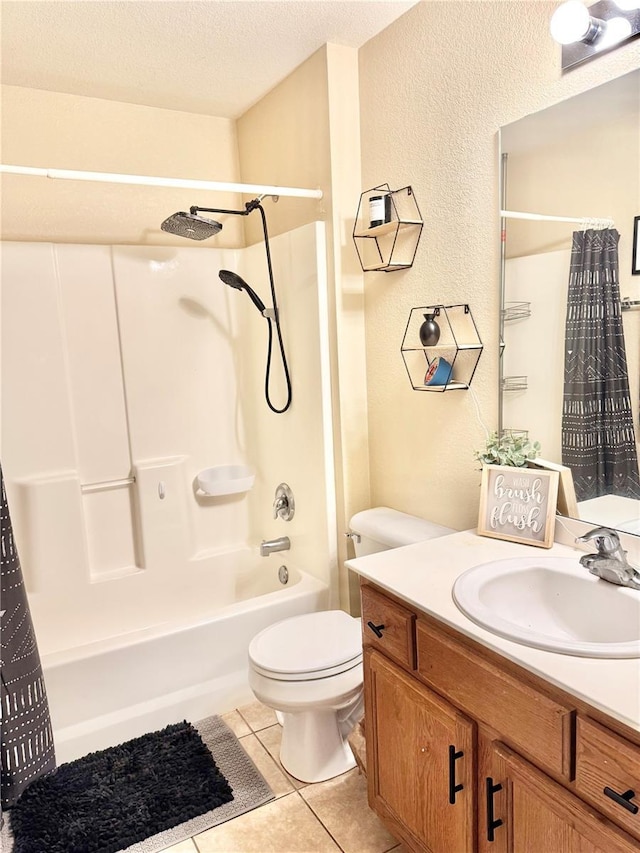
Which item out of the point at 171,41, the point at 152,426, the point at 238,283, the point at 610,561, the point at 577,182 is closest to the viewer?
the point at 610,561

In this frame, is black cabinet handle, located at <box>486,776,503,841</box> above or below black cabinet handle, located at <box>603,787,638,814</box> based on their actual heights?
below

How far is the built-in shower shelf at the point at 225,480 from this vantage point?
111 inches

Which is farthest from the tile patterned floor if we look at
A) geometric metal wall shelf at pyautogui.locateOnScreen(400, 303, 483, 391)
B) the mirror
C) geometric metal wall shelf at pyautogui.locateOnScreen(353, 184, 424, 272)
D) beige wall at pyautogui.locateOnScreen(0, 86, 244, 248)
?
beige wall at pyautogui.locateOnScreen(0, 86, 244, 248)

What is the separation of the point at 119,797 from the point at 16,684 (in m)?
0.55

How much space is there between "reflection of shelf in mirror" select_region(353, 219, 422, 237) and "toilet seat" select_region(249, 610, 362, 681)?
1372 mm

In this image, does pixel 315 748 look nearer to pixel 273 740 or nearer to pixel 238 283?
pixel 273 740

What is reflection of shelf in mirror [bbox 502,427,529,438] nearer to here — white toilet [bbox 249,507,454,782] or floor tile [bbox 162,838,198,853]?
white toilet [bbox 249,507,454,782]

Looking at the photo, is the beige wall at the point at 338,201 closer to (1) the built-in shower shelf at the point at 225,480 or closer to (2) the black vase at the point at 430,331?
(2) the black vase at the point at 430,331

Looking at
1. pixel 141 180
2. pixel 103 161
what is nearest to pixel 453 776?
pixel 141 180

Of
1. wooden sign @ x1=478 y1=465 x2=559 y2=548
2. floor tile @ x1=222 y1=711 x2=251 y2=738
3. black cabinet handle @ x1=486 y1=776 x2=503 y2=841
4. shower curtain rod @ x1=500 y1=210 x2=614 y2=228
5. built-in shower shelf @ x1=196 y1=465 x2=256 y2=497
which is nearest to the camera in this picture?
black cabinet handle @ x1=486 y1=776 x2=503 y2=841

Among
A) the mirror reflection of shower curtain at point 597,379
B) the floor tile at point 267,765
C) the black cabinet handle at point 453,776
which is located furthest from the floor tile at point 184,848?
the mirror reflection of shower curtain at point 597,379

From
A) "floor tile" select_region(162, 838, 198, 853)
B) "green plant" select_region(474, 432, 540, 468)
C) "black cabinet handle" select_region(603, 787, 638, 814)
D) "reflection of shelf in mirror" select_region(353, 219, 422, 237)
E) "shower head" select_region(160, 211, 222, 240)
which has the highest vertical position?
"shower head" select_region(160, 211, 222, 240)

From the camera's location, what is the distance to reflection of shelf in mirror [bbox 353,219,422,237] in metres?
2.00

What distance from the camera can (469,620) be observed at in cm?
124
